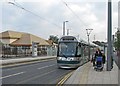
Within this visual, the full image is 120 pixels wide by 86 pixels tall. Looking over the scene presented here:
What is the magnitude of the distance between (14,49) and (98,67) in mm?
40359

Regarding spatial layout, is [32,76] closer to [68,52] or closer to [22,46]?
[68,52]

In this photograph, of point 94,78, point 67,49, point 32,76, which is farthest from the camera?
point 67,49

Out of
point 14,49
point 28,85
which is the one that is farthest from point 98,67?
point 14,49

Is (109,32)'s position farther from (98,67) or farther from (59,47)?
(59,47)

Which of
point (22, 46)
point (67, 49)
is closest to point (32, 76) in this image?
point (67, 49)

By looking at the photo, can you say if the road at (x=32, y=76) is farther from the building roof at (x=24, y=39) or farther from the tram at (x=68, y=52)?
the building roof at (x=24, y=39)

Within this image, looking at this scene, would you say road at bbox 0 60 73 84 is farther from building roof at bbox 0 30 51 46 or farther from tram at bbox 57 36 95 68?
building roof at bbox 0 30 51 46

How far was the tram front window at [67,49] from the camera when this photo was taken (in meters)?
26.3

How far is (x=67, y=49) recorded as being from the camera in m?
26.4

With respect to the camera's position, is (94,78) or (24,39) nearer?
(94,78)

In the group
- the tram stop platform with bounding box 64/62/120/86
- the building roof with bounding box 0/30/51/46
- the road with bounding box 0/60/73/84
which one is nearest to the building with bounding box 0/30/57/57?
the building roof with bounding box 0/30/51/46

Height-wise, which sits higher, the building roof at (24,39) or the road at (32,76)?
the building roof at (24,39)

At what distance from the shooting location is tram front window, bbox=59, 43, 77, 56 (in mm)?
26270

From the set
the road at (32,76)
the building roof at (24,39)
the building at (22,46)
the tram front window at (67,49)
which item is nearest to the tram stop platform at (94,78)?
the road at (32,76)
